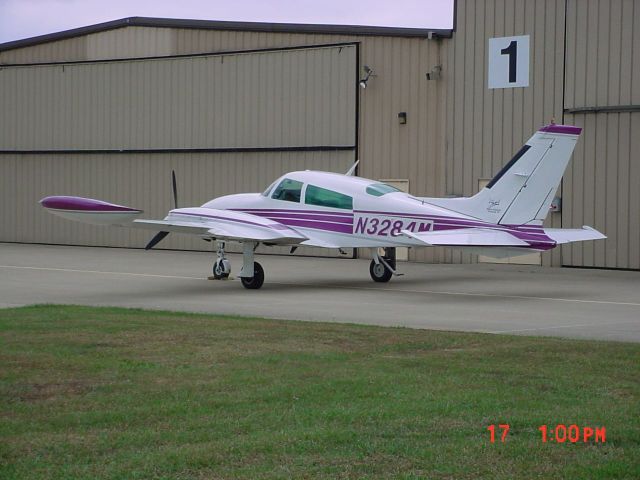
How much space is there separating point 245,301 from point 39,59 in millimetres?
22526

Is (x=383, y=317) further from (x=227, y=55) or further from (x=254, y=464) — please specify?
(x=227, y=55)

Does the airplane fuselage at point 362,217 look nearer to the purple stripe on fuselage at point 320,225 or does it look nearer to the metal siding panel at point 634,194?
the purple stripe on fuselage at point 320,225

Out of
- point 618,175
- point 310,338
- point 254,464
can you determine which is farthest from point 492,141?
point 254,464

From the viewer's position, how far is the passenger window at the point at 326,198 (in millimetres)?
20453

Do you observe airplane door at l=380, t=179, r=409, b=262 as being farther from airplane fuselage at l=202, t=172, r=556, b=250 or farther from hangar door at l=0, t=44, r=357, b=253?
airplane fuselage at l=202, t=172, r=556, b=250

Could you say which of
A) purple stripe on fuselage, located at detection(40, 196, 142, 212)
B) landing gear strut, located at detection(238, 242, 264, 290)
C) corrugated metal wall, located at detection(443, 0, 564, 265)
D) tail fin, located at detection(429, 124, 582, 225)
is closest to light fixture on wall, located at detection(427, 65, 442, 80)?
corrugated metal wall, located at detection(443, 0, 564, 265)

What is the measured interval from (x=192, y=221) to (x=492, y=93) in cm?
1111

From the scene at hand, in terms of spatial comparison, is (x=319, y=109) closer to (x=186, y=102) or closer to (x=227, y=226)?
(x=186, y=102)

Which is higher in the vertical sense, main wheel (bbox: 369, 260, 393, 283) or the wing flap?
the wing flap

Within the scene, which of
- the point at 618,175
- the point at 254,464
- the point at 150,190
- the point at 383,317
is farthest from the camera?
the point at 150,190

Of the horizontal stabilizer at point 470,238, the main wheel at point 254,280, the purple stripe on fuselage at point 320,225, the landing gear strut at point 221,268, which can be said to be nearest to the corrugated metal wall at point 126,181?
the landing gear strut at point 221,268

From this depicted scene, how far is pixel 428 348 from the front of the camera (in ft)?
37.2

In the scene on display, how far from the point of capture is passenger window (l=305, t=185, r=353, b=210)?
20453 mm

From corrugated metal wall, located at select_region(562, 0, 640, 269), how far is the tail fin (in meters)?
7.51
